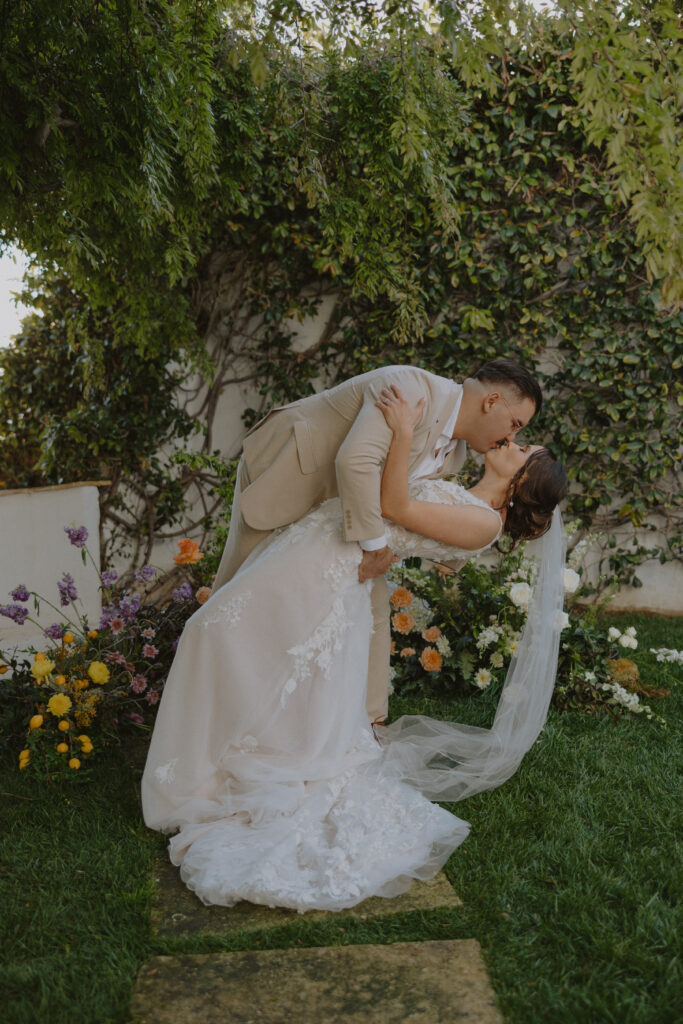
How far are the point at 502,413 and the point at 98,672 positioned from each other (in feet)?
5.72

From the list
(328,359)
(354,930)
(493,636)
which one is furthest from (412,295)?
(354,930)

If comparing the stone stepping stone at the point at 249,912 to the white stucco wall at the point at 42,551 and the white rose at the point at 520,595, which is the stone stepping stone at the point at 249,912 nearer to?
the white rose at the point at 520,595

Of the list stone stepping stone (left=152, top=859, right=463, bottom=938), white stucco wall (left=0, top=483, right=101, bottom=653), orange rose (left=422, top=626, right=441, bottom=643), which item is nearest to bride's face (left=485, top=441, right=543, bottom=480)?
orange rose (left=422, top=626, right=441, bottom=643)

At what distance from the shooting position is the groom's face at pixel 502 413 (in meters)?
2.69

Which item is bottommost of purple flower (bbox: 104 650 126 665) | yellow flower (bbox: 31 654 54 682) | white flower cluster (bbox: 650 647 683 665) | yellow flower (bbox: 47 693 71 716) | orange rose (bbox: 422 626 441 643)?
white flower cluster (bbox: 650 647 683 665)

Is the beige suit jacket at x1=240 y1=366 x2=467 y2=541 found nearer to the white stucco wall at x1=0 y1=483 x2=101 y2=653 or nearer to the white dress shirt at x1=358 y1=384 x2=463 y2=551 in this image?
the white dress shirt at x1=358 y1=384 x2=463 y2=551

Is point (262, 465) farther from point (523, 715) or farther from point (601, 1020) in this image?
point (601, 1020)

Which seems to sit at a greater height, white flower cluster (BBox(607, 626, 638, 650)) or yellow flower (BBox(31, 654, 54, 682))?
yellow flower (BBox(31, 654, 54, 682))

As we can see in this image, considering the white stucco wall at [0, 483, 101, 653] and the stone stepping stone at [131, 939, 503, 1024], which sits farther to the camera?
the white stucco wall at [0, 483, 101, 653]

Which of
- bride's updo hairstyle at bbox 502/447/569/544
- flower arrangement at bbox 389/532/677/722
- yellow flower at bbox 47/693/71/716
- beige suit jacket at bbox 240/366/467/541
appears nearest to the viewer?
beige suit jacket at bbox 240/366/467/541

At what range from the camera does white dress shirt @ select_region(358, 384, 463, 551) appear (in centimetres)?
263

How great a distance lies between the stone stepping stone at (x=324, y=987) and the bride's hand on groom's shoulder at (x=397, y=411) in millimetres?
1422

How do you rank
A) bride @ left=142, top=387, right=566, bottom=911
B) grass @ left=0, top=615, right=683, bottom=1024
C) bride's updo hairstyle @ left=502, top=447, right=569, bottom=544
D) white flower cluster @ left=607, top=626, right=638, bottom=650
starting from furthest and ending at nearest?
white flower cluster @ left=607, top=626, right=638, bottom=650, bride's updo hairstyle @ left=502, top=447, right=569, bottom=544, bride @ left=142, top=387, right=566, bottom=911, grass @ left=0, top=615, right=683, bottom=1024

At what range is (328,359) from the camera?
579 cm
